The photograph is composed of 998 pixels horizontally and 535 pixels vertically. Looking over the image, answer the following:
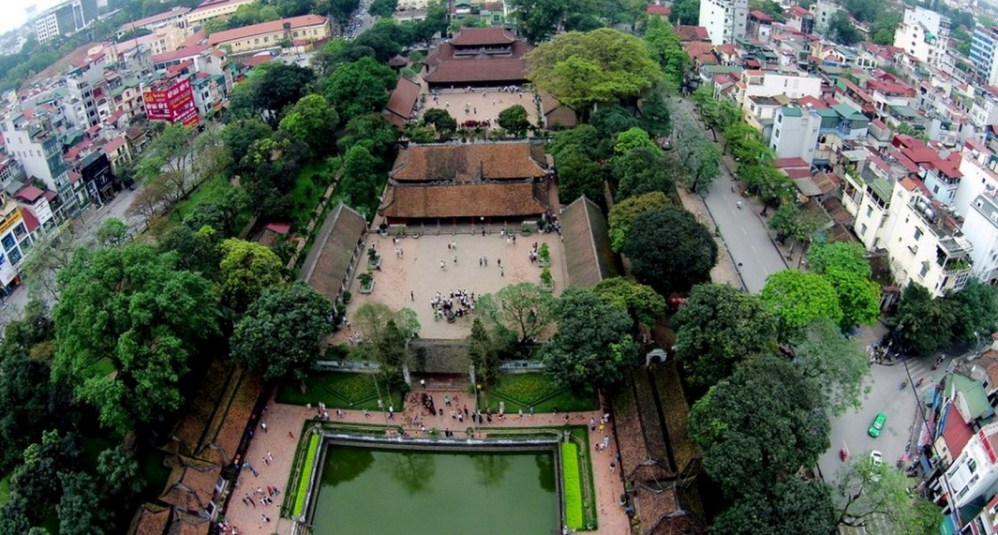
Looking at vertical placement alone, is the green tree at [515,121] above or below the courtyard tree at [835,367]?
above

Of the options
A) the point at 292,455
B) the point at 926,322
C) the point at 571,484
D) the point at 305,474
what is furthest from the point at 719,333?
the point at 292,455

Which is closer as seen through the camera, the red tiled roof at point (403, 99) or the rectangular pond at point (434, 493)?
the rectangular pond at point (434, 493)

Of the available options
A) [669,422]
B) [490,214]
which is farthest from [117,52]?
[669,422]

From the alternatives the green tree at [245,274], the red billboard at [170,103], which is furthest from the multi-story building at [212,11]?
the green tree at [245,274]

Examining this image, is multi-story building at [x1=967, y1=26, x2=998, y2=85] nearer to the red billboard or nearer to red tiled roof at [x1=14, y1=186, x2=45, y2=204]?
the red billboard

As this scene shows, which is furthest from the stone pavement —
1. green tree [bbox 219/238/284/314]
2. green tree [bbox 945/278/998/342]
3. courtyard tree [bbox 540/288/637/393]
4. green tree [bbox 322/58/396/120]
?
green tree [bbox 322/58/396/120]

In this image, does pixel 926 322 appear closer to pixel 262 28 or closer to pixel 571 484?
pixel 571 484

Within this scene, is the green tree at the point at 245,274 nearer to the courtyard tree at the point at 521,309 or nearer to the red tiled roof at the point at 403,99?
the courtyard tree at the point at 521,309
